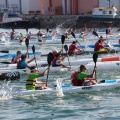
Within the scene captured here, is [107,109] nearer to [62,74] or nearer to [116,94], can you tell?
[116,94]

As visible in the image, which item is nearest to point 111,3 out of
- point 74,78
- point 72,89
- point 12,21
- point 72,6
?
point 72,6

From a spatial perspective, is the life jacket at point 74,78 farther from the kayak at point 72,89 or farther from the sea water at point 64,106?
the sea water at point 64,106

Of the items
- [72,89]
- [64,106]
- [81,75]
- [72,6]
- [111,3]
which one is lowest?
[64,106]

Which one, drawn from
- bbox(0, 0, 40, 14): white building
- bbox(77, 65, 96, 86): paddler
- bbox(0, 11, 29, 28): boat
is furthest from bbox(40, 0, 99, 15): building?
bbox(77, 65, 96, 86): paddler

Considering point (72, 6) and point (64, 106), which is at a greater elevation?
point (72, 6)

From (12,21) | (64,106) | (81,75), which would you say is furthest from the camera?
(12,21)

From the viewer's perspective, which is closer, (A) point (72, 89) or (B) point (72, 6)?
(A) point (72, 89)

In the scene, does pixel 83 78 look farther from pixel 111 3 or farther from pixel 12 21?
pixel 12 21

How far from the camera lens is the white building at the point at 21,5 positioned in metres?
82.8

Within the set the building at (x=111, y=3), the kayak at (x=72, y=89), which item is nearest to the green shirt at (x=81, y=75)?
the kayak at (x=72, y=89)

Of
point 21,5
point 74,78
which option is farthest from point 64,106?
point 21,5

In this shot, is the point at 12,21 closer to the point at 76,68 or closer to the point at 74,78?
the point at 76,68

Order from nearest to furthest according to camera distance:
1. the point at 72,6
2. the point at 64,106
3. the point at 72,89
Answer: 1. the point at 64,106
2. the point at 72,89
3. the point at 72,6

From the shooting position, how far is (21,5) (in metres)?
84.7
